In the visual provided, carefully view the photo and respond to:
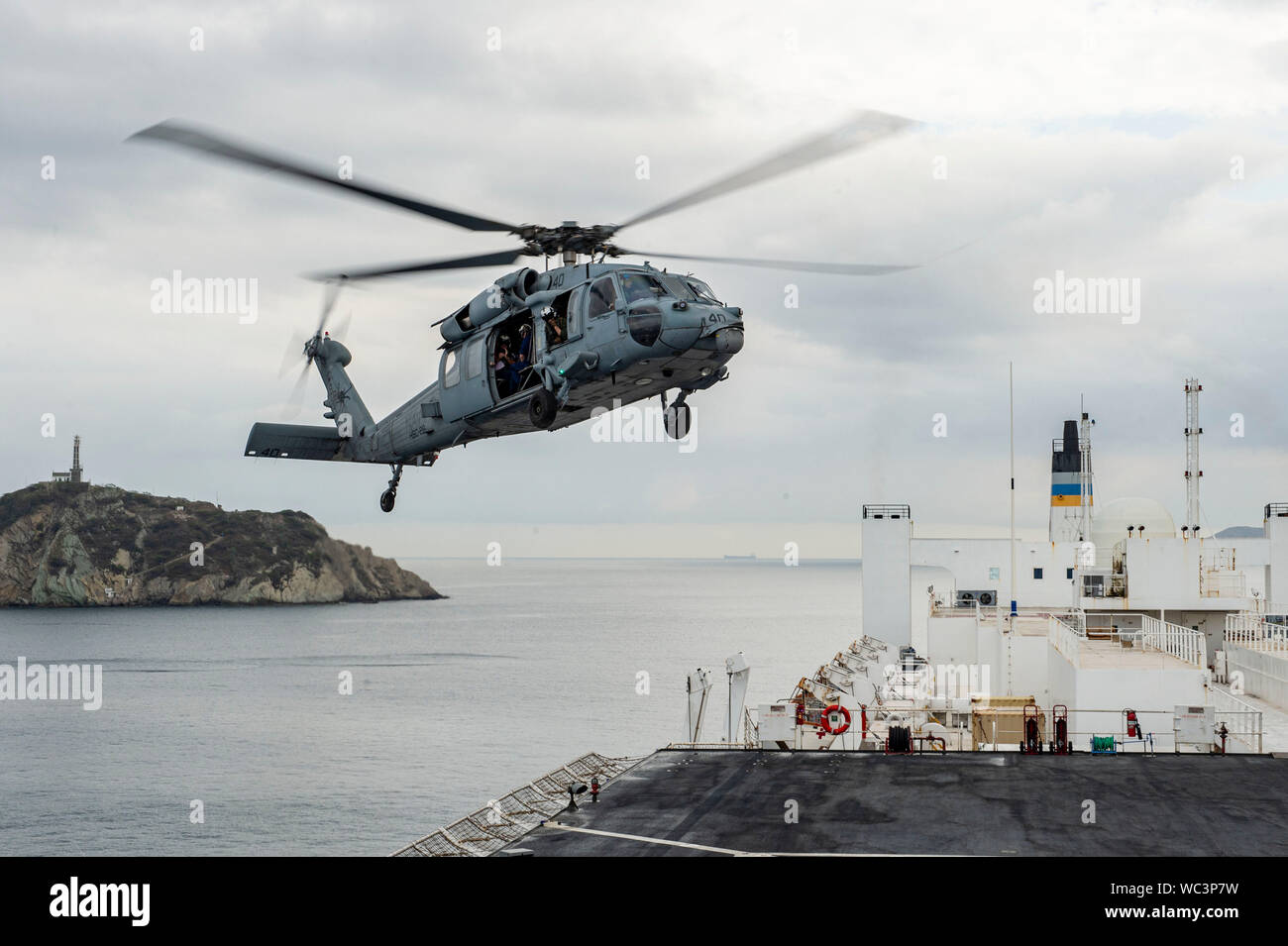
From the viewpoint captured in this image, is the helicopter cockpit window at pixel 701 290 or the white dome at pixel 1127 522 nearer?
the helicopter cockpit window at pixel 701 290

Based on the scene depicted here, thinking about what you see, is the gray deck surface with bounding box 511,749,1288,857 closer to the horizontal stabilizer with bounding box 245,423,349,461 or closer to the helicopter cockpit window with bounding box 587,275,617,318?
the helicopter cockpit window with bounding box 587,275,617,318

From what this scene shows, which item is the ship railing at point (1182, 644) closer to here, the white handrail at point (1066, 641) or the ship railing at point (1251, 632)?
the white handrail at point (1066, 641)

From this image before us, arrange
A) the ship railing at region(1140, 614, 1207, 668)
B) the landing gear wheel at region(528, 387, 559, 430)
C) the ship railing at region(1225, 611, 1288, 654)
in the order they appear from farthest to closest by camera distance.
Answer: the ship railing at region(1225, 611, 1288, 654) < the ship railing at region(1140, 614, 1207, 668) < the landing gear wheel at region(528, 387, 559, 430)

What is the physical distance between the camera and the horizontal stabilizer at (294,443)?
29.2 m

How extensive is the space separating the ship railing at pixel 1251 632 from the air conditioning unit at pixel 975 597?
14.0 m

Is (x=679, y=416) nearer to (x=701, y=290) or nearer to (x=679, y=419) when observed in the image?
(x=679, y=419)

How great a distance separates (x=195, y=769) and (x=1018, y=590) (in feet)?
200

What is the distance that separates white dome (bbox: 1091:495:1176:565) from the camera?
74.1 m

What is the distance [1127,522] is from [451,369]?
60.1 metres

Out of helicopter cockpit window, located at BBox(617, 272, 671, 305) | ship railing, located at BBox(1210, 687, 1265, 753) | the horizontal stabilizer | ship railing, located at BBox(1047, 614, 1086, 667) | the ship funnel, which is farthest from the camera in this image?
the ship funnel

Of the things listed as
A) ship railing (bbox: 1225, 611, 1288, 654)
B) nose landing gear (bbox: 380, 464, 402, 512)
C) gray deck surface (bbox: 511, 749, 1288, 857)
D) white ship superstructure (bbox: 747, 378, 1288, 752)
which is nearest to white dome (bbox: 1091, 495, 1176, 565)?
white ship superstructure (bbox: 747, 378, 1288, 752)

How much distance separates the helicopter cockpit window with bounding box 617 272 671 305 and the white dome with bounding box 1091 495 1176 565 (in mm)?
58643

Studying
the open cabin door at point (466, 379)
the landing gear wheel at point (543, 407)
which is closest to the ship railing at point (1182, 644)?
the landing gear wheel at point (543, 407)

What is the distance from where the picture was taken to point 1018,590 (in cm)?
7069
